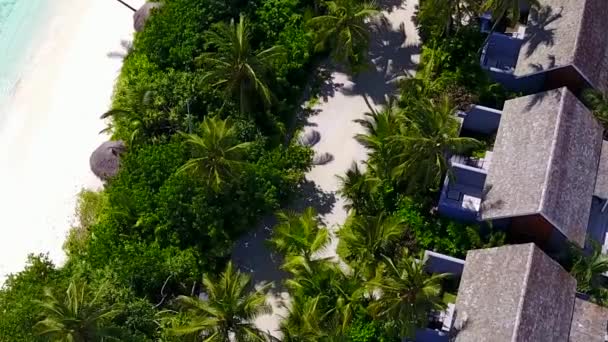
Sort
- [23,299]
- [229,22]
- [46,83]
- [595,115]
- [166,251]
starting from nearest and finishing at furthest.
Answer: [23,299] → [166,251] → [595,115] → [229,22] → [46,83]

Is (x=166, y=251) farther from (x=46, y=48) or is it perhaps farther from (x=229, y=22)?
(x=46, y=48)

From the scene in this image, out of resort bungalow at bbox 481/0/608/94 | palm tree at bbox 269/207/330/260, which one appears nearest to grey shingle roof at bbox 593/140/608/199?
resort bungalow at bbox 481/0/608/94

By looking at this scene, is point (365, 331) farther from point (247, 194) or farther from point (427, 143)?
point (427, 143)

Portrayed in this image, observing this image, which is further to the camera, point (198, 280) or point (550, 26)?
point (550, 26)

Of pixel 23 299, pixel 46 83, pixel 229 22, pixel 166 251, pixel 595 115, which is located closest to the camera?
pixel 23 299

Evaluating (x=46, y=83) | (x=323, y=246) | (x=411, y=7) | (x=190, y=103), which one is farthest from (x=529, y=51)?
(x=46, y=83)

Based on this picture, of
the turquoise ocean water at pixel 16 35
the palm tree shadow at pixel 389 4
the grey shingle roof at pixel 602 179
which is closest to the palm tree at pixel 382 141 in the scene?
the palm tree shadow at pixel 389 4
